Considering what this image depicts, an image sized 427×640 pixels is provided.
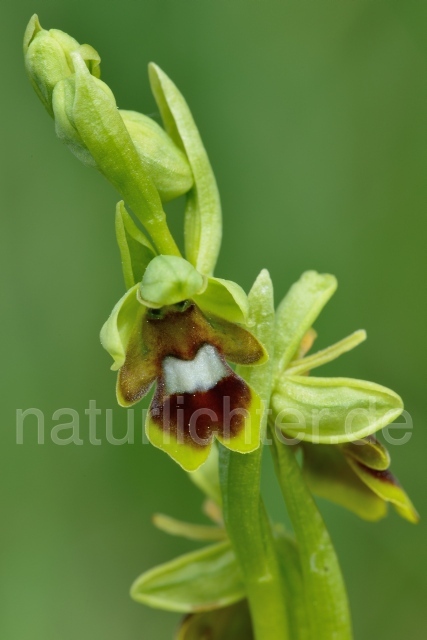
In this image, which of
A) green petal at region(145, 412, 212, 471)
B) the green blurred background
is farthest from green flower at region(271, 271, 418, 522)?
the green blurred background

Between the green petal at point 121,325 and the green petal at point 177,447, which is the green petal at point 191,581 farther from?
the green petal at point 121,325

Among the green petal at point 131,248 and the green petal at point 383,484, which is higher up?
the green petal at point 131,248

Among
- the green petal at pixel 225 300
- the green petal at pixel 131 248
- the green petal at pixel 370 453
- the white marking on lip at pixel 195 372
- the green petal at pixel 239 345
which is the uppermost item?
the green petal at pixel 131 248

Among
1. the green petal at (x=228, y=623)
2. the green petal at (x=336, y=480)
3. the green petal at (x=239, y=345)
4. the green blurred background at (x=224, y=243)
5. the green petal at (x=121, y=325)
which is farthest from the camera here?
the green blurred background at (x=224, y=243)

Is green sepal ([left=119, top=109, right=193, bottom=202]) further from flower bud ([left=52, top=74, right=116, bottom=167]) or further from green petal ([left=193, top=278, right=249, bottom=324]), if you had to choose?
green petal ([left=193, top=278, right=249, bottom=324])

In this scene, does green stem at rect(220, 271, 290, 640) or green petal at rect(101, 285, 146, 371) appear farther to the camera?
green stem at rect(220, 271, 290, 640)

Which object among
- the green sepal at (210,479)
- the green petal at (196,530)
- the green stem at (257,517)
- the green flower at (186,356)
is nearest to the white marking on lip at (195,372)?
the green flower at (186,356)

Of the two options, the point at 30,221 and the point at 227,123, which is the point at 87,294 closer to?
the point at 30,221
